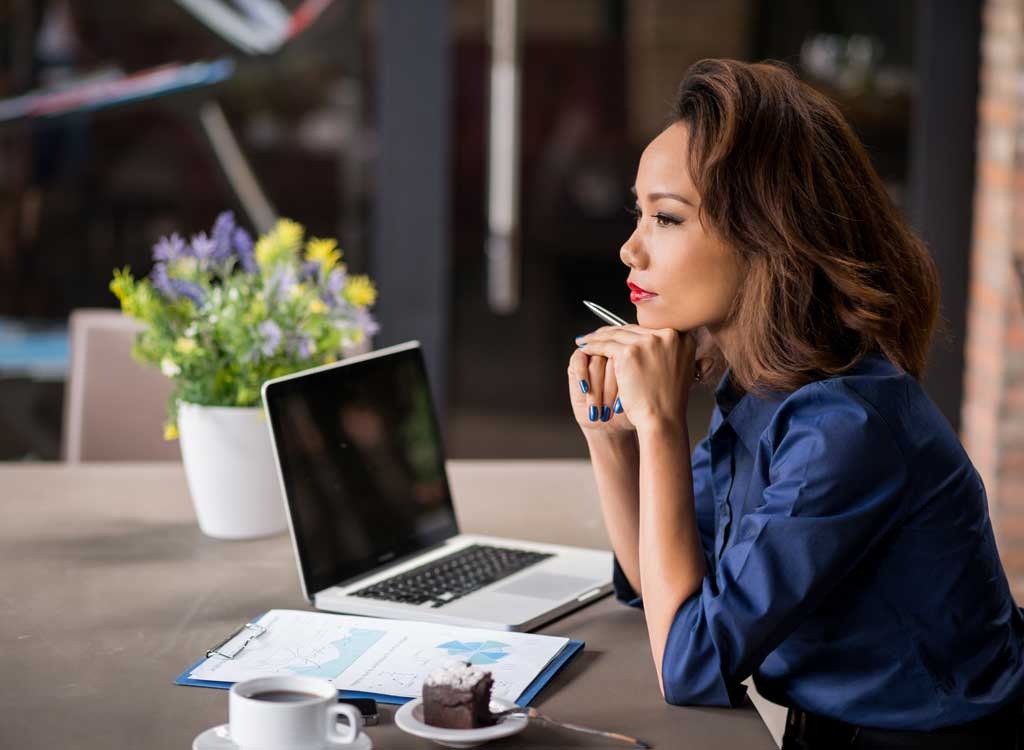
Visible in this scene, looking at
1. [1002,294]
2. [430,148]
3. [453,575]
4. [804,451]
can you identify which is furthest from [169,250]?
[1002,294]

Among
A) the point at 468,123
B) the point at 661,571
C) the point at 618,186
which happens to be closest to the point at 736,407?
the point at 661,571

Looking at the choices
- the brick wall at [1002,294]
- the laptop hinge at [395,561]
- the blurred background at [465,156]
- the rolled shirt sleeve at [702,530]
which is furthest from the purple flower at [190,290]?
the brick wall at [1002,294]

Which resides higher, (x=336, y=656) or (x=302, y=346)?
(x=302, y=346)

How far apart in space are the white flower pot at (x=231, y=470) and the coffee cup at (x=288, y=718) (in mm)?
655

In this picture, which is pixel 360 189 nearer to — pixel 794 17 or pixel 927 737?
pixel 794 17

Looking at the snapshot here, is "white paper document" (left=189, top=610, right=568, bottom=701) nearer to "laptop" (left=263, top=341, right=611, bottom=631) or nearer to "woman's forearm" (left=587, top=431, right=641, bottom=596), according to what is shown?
"laptop" (left=263, top=341, right=611, bottom=631)

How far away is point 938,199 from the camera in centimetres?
350

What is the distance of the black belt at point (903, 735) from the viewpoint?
49.8 inches

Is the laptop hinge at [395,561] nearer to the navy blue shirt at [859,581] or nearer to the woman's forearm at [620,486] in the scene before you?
the woman's forearm at [620,486]

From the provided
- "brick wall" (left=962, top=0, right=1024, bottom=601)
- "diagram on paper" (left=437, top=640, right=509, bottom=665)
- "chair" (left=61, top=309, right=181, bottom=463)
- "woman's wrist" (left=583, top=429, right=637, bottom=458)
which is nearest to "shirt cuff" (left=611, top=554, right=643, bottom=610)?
"woman's wrist" (left=583, top=429, right=637, bottom=458)

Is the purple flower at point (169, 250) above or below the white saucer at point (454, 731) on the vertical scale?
above

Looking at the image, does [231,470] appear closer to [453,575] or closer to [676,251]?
[453,575]

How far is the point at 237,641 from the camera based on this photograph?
4.49 feet

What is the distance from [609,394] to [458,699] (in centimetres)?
48
